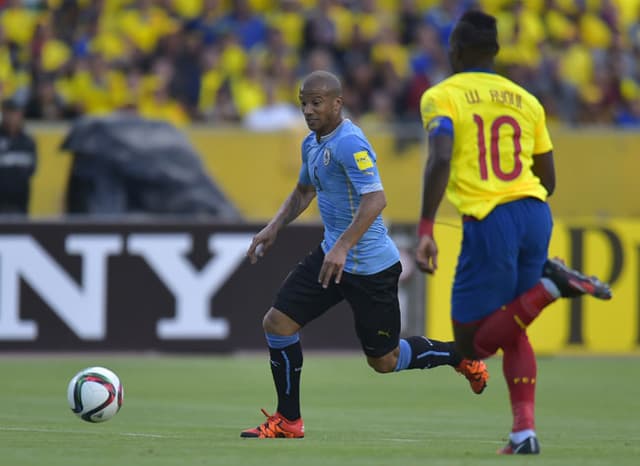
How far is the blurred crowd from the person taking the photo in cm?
1827

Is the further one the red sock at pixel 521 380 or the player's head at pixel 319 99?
the player's head at pixel 319 99

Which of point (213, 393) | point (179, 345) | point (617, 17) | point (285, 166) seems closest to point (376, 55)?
point (285, 166)

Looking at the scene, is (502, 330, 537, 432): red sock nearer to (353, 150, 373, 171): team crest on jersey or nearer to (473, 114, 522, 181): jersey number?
(473, 114, 522, 181): jersey number

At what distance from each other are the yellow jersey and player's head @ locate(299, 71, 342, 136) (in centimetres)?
111

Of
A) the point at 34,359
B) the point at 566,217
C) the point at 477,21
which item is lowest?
the point at 34,359

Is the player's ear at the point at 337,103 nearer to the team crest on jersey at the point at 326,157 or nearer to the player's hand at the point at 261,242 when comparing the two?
the team crest on jersey at the point at 326,157

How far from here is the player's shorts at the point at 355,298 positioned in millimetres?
8742

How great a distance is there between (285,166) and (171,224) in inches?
86.7

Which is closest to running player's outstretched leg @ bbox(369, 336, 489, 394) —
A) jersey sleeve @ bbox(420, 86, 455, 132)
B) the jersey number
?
the jersey number

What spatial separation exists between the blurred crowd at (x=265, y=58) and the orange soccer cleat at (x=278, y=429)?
30.8 ft

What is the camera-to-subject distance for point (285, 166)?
17.6 m

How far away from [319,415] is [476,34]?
411 centimetres

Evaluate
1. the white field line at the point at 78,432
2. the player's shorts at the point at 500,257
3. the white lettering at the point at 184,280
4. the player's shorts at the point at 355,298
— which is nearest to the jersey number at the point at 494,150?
the player's shorts at the point at 500,257

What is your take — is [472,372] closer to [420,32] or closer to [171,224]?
[171,224]
